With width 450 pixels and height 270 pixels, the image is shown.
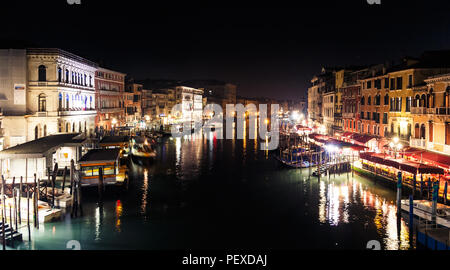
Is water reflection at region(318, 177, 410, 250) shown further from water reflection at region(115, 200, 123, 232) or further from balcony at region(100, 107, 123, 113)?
balcony at region(100, 107, 123, 113)

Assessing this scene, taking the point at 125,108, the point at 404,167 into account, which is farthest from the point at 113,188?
the point at 125,108

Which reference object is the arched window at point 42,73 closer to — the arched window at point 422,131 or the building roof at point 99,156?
the building roof at point 99,156

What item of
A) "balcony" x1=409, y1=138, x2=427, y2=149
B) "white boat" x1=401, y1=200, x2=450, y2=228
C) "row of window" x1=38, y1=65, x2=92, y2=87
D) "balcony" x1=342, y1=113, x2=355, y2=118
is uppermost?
"row of window" x1=38, y1=65, x2=92, y2=87

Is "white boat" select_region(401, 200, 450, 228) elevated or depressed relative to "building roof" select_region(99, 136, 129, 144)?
depressed

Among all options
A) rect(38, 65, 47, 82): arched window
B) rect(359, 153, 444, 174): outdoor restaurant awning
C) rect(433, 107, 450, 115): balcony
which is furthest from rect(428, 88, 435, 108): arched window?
rect(38, 65, 47, 82): arched window

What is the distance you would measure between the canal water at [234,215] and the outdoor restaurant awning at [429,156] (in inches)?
98.6

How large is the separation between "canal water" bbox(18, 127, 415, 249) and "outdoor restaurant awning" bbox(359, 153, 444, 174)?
4.55 feet

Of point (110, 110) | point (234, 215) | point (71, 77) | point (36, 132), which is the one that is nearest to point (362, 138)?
point (234, 215)

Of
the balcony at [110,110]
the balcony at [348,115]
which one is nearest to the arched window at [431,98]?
the balcony at [348,115]

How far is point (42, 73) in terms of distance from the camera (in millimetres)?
27859

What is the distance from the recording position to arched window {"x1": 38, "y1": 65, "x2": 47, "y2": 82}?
1093 inches
